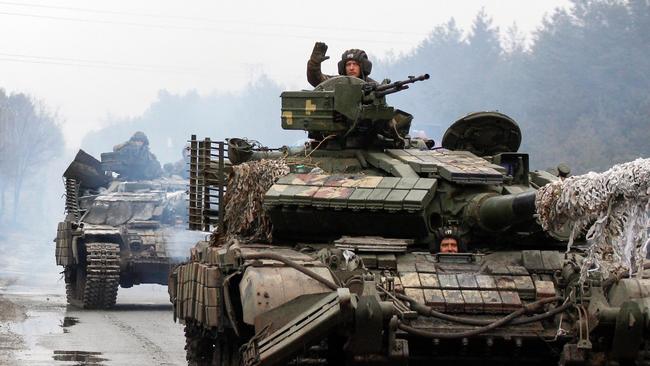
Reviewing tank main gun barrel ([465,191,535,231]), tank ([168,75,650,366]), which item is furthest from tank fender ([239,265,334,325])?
tank main gun barrel ([465,191,535,231])

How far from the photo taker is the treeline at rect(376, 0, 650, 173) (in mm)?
37594

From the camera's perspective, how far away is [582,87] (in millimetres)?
40000

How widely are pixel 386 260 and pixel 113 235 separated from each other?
15.5m

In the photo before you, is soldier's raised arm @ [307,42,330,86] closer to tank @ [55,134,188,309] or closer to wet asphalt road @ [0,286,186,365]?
wet asphalt road @ [0,286,186,365]

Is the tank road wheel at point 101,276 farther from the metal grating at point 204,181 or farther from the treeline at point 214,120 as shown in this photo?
the treeline at point 214,120

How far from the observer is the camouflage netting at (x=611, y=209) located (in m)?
13.2

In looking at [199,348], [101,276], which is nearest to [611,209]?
[199,348]

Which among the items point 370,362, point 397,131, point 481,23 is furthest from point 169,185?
point 481,23

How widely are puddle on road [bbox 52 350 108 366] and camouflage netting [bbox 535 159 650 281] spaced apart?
7.67m

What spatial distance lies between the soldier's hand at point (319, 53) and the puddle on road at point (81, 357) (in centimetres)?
448

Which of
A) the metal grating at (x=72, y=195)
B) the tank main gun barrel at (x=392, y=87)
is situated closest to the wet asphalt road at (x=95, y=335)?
the metal grating at (x=72, y=195)

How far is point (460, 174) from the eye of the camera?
1636cm

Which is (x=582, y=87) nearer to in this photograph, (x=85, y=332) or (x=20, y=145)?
(x=85, y=332)

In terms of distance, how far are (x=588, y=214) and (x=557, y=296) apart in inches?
50.2
